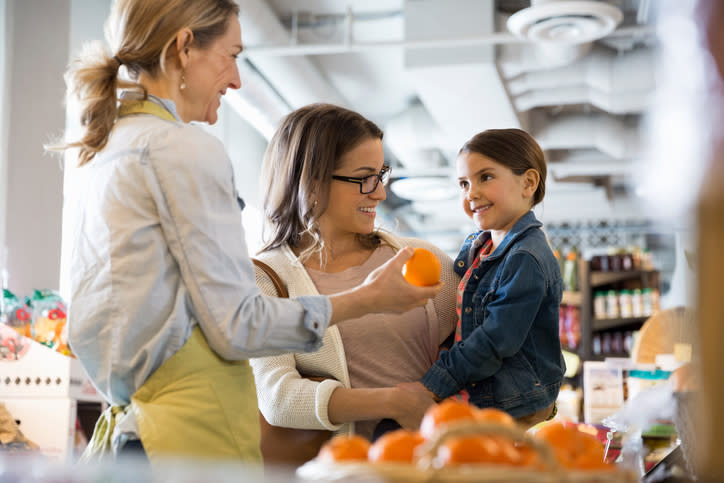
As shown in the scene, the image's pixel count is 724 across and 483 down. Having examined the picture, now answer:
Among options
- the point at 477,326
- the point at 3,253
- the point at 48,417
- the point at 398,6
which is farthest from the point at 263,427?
the point at 398,6

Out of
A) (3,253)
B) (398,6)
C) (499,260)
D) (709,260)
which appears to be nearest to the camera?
(709,260)

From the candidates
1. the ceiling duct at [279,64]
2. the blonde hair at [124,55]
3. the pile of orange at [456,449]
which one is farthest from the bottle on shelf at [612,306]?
the pile of orange at [456,449]

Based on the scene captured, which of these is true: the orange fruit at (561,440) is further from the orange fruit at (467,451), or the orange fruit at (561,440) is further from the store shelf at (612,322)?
the store shelf at (612,322)

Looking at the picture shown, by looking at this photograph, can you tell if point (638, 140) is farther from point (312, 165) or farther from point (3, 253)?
point (312, 165)

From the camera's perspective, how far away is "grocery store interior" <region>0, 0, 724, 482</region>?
2.75 ft

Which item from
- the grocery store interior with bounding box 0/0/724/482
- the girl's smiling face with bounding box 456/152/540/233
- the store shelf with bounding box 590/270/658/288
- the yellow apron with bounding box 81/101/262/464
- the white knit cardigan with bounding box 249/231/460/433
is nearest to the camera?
the grocery store interior with bounding box 0/0/724/482

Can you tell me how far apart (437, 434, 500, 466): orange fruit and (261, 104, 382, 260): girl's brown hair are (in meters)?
1.17

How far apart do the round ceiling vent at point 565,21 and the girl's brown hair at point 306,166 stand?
3.33 metres

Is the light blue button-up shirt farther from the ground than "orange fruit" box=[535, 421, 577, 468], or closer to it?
farther from the ground

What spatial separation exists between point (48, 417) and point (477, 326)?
7.79 feet

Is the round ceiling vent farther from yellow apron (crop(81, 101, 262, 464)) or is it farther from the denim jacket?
yellow apron (crop(81, 101, 262, 464))

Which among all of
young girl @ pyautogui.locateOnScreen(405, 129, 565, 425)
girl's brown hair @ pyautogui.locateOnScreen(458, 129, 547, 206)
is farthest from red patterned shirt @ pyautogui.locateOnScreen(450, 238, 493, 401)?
girl's brown hair @ pyautogui.locateOnScreen(458, 129, 547, 206)

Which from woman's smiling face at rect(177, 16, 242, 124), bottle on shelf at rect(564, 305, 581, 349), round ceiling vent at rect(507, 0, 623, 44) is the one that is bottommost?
bottle on shelf at rect(564, 305, 581, 349)

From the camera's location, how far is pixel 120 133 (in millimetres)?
1500
